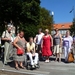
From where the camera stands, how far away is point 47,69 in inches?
433

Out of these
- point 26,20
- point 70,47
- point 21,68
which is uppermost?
point 26,20

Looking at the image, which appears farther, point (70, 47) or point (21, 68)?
point (70, 47)

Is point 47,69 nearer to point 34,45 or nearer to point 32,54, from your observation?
point 32,54

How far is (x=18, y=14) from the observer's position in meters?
35.4

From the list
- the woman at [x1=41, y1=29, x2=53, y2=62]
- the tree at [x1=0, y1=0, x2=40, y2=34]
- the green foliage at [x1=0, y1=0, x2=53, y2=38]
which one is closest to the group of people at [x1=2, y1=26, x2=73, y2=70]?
the woman at [x1=41, y1=29, x2=53, y2=62]

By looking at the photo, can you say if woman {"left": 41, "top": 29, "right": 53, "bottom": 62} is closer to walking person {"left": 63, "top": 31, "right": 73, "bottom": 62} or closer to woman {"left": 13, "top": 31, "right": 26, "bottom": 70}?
walking person {"left": 63, "top": 31, "right": 73, "bottom": 62}

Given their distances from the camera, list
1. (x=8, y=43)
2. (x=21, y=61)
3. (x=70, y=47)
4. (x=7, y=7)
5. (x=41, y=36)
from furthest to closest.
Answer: (x=7, y=7) → (x=41, y=36) → (x=70, y=47) → (x=8, y=43) → (x=21, y=61)

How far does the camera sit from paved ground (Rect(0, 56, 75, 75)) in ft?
33.1

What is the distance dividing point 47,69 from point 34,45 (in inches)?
46.9

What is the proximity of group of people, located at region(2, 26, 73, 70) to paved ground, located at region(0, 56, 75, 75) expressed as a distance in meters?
0.37

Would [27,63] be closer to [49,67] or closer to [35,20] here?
[49,67]

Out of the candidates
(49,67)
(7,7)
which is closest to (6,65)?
(49,67)

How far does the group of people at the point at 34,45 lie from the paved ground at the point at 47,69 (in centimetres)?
37

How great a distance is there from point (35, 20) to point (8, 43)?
1042 inches
